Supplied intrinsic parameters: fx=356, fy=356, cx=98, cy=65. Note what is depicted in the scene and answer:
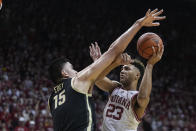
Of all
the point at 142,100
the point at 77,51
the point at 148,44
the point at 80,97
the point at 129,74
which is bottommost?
the point at 142,100

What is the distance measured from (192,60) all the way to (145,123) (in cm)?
1004

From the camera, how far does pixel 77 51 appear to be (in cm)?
1608

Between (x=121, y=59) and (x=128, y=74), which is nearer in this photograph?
(x=121, y=59)

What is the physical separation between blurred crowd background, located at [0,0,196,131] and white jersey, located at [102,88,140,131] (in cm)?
587

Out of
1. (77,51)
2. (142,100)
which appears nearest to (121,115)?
(142,100)

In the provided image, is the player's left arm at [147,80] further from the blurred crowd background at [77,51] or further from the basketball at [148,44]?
the blurred crowd background at [77,51]

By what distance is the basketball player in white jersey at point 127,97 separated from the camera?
13.1 ft

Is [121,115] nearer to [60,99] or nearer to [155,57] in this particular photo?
[155,57]

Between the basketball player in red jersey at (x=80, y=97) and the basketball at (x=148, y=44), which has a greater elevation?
the basketball at (x=148, y=44)

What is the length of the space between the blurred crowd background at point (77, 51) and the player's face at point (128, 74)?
588 centimetres

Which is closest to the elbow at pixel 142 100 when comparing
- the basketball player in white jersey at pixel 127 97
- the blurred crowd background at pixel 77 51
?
the basketball player in white jersey at pixel 127 97

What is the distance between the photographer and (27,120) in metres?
10.2

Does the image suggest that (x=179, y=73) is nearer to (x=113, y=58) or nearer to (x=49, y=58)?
(x=49, y=58)

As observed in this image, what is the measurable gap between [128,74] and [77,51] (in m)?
11.6
